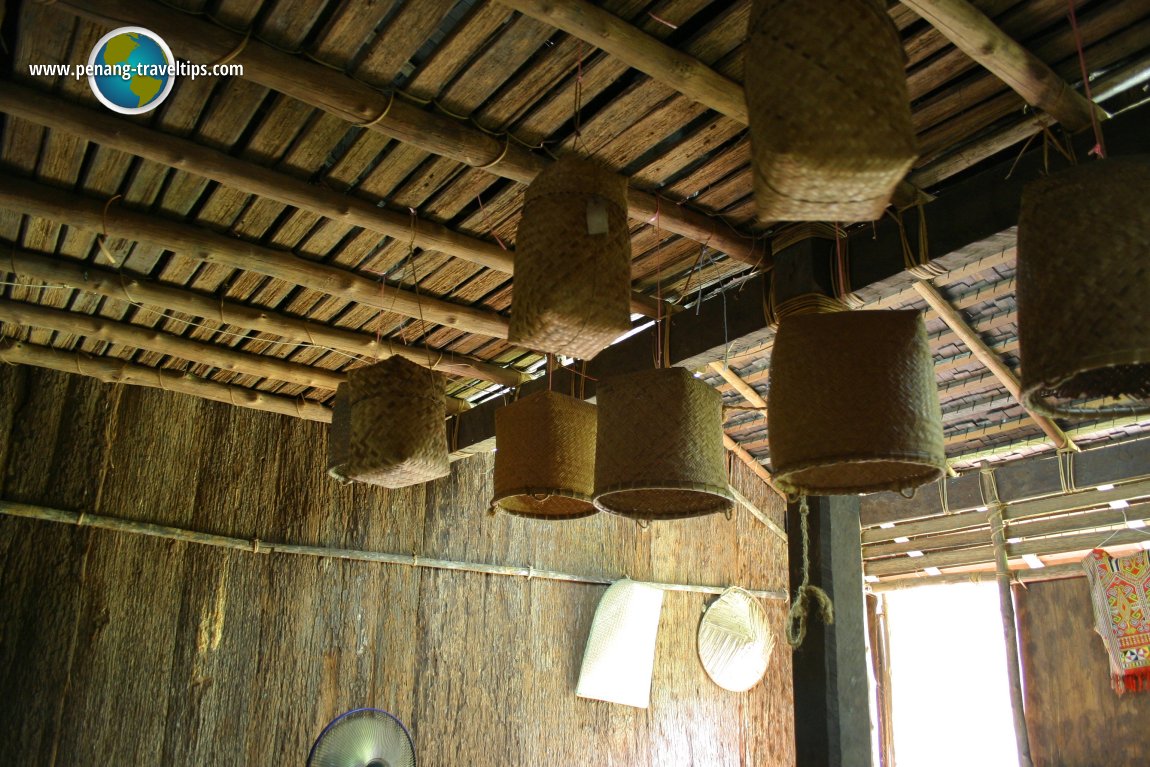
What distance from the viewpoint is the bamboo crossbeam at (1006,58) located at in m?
2.14

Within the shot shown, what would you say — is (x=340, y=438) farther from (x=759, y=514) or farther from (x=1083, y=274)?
(x=759, y=514)

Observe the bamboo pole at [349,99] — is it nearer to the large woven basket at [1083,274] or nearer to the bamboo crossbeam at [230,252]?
the bamboo crossbeam at [230,252]

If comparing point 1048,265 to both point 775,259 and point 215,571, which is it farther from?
point 215,571

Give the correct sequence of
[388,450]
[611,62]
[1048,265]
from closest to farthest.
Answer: [1048,265] → [611,62] → [388,450]

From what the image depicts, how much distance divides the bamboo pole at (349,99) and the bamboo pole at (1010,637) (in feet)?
11.5

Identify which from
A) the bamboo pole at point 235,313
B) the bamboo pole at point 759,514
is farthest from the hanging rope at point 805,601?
the bamboo pole at point 759,514

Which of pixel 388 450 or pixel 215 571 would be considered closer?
pixel 388 450

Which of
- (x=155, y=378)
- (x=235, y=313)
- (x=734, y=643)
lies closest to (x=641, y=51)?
(x=235, y=313)

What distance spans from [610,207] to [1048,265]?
1015 millimetres

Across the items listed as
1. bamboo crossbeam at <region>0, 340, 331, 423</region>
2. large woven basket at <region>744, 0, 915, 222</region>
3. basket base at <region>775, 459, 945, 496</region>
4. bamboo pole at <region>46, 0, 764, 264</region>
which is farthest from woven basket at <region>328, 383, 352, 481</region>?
large woven basket at <region>744, 0, 915, 222</region>

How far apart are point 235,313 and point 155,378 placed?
84 centimetres

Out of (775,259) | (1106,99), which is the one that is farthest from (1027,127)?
(775,259)

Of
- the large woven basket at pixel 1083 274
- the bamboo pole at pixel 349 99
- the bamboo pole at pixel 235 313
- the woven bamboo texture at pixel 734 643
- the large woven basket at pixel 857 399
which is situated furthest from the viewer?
the woven bamboo texture at pixel 734 643

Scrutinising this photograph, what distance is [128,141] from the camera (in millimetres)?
2736
